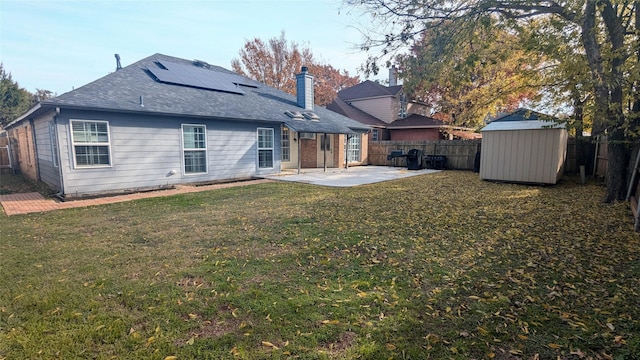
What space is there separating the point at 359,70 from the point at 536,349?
6.43 m

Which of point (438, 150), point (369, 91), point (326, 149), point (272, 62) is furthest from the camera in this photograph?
point (272, 62)

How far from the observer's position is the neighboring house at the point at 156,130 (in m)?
7.99

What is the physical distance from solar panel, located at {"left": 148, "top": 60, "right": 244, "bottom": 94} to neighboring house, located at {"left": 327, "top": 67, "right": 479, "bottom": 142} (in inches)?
426

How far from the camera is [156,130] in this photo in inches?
365

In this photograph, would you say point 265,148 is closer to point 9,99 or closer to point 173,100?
point 173,100

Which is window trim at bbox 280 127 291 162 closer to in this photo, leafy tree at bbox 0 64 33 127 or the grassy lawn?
the grassy lawn

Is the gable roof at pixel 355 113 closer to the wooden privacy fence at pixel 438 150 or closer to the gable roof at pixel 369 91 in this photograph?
the gable roof at pixel 369 91

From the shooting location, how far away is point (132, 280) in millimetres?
3219

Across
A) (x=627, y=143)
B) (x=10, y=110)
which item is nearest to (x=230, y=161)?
(x=627, y=143)

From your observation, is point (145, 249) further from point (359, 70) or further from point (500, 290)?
point (359, 70)

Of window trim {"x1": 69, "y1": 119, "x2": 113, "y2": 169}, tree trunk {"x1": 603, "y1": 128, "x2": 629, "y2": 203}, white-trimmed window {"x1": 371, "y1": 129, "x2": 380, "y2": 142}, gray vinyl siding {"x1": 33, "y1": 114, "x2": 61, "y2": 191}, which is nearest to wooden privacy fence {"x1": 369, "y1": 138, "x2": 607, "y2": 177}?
tree trunk {"x1": 603, "y1": 128, "x2": 629, "y2": 203}

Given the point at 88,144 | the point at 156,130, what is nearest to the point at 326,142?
the point at 156,130

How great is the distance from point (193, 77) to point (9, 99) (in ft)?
98.3

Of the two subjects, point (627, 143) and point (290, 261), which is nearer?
point (290, 261)
